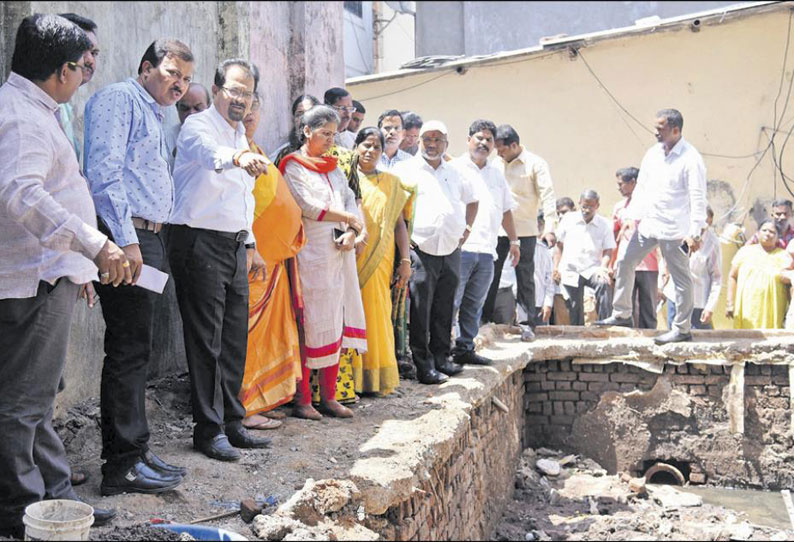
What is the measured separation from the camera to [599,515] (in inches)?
286

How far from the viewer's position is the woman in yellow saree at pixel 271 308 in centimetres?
505

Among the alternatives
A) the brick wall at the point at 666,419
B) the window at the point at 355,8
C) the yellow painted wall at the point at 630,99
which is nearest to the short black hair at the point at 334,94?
the brick wall at the point at 666,419

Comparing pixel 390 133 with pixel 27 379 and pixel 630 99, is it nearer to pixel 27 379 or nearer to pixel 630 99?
pixel 27 379

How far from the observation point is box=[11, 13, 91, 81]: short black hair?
10.4 ft

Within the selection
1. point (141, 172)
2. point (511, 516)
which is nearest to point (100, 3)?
point (141, 172)

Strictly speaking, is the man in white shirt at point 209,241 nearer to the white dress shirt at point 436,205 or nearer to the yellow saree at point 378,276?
the yellow saree at point 378,276

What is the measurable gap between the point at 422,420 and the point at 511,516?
2307 millimetres

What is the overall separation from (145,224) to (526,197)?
531cm

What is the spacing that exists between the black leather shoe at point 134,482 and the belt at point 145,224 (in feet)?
3.37

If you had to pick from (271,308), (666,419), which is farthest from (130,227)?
(666,419)

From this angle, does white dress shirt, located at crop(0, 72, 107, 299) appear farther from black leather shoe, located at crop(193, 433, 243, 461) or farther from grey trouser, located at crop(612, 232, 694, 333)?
grey trouser, located at crop(612, 232, 694, 333)

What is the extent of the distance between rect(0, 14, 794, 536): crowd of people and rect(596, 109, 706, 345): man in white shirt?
20 millimetres

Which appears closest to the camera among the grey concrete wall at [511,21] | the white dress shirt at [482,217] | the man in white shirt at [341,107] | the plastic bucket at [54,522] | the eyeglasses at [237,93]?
the plastic bucket at [54,522]

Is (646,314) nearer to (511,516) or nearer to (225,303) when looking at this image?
(511,516)
